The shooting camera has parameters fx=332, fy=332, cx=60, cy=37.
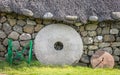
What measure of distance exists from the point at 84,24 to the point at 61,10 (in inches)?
27.6

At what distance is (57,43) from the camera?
8633 mm

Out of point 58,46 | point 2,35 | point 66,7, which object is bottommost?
point 58,46

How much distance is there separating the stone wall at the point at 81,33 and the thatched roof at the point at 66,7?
0.76 ft

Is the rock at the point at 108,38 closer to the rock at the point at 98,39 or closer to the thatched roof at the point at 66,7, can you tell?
the rock at the point at 98,39

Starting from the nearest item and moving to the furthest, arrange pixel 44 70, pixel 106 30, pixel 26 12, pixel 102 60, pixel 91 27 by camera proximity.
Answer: pixel 44 70
pixel 26 12
pixel 102 60
pixel 91 27
pixel 106 30

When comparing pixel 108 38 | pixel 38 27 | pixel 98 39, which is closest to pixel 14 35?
pixel 38 27

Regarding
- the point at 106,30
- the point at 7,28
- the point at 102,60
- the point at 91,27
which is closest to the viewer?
the point at 7,28

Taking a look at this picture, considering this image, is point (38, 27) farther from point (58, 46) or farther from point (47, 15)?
point (58, 46)

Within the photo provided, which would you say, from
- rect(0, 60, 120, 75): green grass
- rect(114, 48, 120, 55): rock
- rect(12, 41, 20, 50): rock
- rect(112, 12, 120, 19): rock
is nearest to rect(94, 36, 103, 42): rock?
rect(114, 48, 120, 55): rock

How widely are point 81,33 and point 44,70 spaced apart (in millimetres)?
1529

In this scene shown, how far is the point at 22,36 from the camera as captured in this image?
27.7ft

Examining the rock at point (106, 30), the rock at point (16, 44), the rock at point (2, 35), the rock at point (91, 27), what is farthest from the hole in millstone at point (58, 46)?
the rock at point (2, 35)

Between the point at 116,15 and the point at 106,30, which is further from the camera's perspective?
the point at 106,30

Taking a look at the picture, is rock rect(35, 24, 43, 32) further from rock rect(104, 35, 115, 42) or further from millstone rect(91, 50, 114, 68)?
rock rect(104, 35, 115, 42)
